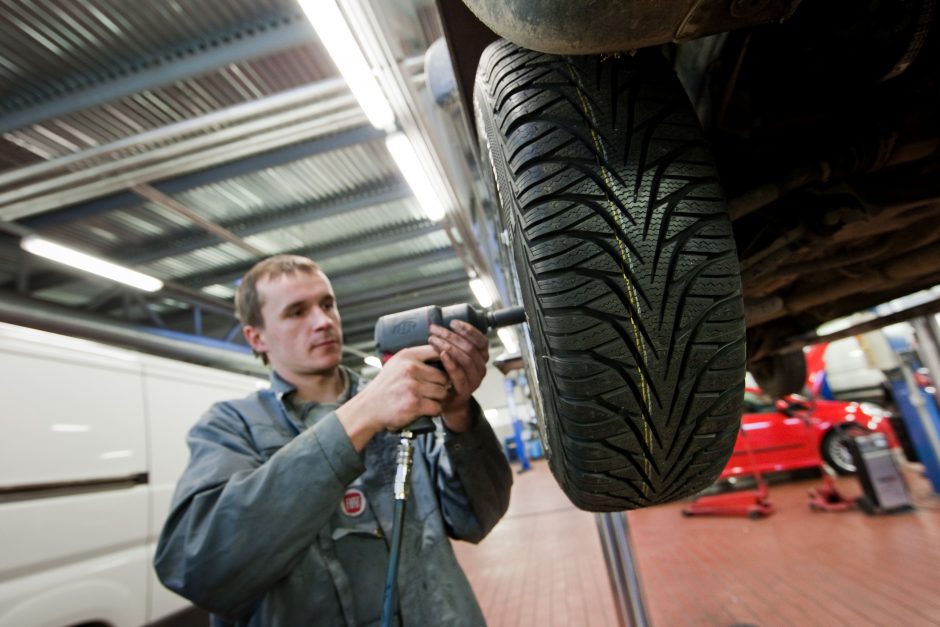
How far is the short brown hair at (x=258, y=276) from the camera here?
4.09 ft

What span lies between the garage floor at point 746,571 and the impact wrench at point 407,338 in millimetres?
1812

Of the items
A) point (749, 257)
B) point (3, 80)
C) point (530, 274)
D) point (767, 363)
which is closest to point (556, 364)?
point (530, 274)

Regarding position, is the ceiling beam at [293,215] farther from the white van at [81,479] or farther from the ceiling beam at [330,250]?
the white van at [81,479]

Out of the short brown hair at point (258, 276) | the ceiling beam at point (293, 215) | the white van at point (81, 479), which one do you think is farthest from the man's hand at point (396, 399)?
the ceiling beam at point (293, 215)

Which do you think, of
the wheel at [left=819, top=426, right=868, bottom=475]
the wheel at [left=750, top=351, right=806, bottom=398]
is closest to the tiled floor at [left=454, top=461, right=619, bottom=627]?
the wheel at [left=750, top=351, right=806, bottom=398]

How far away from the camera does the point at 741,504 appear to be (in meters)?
3.85

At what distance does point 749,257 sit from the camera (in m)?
0.86

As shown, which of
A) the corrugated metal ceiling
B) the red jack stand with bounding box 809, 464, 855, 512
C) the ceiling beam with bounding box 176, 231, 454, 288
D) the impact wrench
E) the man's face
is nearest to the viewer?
the impact wrench

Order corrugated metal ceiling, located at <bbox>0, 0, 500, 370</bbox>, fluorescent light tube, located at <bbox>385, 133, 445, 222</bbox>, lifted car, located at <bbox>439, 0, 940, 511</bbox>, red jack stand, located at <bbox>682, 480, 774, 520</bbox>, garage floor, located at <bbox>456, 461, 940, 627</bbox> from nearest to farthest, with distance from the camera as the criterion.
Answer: lifted car, located at <bbox>439, 0, 940, 511</bbox>
garage floor, located at <bbox>456, 461, 940, 627</bbox>
corrugated metal ceiling, located at <bbox>0, 0, 500, 370</bbox>
fluorescent light tube, located at <bbox>385, 133, 445, 222</bbox>
red jack stand, located at <bbox>682, 480, 774, 520</bbox>

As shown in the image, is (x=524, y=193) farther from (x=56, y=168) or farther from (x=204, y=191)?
(x=204, y=191)

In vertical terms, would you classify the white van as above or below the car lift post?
above

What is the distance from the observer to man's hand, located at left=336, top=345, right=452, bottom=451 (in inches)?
33.9

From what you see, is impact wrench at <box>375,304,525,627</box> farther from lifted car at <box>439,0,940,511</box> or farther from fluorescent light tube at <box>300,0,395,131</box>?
fluorescent light tube at <box>300,0,395,131</box>

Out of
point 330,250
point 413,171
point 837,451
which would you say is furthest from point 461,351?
point 837,451
